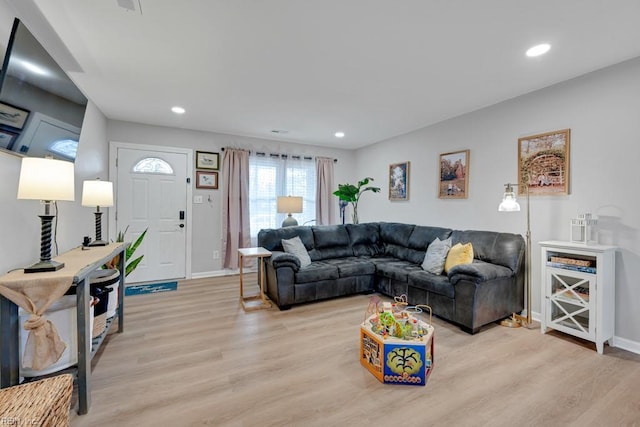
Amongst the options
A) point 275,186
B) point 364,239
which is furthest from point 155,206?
point 364,239

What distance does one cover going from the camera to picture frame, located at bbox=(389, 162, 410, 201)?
466 centimetres

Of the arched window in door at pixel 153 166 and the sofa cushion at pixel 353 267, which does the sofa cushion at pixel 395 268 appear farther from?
the arched window in door at pixel 153 166

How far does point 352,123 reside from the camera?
418cm

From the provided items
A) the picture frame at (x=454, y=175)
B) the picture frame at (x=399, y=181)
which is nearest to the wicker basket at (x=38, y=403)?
the picture frame at (x=454, y=175)

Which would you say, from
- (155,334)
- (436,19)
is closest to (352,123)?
(436,19)

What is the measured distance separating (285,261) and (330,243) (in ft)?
3.68

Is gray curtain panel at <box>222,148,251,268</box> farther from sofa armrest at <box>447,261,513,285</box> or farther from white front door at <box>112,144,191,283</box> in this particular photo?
sofa armrest at <box>447,261,513,285</box>

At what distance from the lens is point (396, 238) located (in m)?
4.36

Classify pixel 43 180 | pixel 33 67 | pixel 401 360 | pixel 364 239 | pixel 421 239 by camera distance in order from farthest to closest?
pixel 364 239
pixel 421 239
pixel 401 360
pixel 33 67
pixel 43 180

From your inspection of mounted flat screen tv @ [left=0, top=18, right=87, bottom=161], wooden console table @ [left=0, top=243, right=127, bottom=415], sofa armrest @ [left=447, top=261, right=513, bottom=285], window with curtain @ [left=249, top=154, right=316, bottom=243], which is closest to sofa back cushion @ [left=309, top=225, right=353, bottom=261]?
window with curtain @ [left=249, top=154, right=316, bottom=243]

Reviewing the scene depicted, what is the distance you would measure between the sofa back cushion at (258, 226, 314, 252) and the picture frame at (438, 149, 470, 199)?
2049 mm

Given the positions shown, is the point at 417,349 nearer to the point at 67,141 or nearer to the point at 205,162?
the point at 67,141

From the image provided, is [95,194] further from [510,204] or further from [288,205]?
[510,204]

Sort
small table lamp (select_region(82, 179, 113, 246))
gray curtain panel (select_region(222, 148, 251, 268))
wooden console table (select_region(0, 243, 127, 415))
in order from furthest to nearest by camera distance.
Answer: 1. gray curtain panel (select_region(222, 148, 251, 268))
2. small table lamp (select_region(82, 179, 113, 246))
3. wooden console table (select_region(0, 243, 127, 415))
